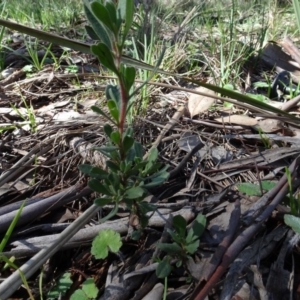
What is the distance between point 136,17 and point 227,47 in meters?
0.86

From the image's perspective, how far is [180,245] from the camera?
3.44 feet

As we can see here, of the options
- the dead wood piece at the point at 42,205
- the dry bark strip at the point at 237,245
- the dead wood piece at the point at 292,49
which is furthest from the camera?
the dead wood piece at the point at 292,49

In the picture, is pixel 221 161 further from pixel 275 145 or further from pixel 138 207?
pixel 138 207

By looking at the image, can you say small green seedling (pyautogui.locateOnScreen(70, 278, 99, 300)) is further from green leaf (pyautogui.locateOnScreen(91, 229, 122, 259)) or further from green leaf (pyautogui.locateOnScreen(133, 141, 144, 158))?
green leaf (pyautogui.locateOnScreen(133, 141, 144, 158))

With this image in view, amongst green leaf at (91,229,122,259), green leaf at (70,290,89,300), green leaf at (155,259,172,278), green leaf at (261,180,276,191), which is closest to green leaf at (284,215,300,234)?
green leaf at (261,180,276,191)

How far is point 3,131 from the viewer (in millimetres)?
1630

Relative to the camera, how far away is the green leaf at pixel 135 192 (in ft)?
3.22

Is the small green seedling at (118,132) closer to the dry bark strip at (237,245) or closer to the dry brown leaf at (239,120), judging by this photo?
the dry bark strip at (237,245)

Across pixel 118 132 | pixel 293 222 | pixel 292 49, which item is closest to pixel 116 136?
pixel 118 132

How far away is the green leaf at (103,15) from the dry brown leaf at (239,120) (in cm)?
76

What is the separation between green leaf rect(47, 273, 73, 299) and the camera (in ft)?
3.46

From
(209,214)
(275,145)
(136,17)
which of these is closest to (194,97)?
(275,145)


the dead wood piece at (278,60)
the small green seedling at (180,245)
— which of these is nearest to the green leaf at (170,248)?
the small green seedling at (180,245)

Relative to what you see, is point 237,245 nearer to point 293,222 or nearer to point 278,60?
point 293,222
